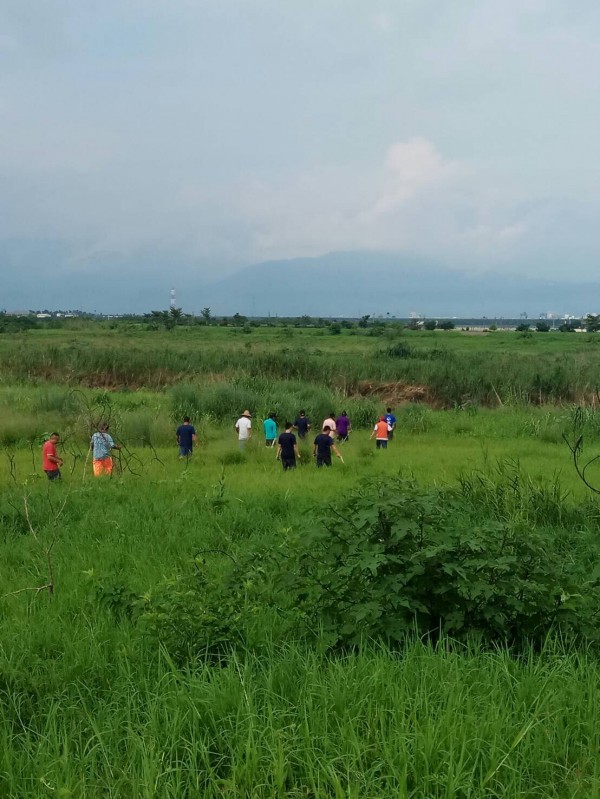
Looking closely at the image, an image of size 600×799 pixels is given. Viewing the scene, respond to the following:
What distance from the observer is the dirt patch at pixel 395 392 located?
94.6 feet

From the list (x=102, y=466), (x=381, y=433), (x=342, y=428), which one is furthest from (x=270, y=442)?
(x=102, y=466)

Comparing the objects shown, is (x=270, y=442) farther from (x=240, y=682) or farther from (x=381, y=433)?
(x=240, y=682)

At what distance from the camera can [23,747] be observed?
3486 mm

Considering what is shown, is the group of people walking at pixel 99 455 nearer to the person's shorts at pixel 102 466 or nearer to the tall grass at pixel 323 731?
the person's shorts at pixel 102 466

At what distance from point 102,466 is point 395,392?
19.2m

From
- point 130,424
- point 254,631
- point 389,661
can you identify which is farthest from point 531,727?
point 130,424

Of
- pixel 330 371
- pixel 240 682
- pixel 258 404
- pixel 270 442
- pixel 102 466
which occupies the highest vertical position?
pixel 330 371

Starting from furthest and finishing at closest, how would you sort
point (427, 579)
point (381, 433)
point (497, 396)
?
point (497, 396)
point (381, 433)
point (427, 579)

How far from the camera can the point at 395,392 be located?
29.5 meters

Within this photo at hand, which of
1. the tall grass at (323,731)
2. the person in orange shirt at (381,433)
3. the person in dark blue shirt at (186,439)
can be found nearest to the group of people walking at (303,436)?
the person in orange shirt at (381,433)

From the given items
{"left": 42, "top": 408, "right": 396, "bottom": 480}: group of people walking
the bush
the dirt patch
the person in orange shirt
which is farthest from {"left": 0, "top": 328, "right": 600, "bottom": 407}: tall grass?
the bush

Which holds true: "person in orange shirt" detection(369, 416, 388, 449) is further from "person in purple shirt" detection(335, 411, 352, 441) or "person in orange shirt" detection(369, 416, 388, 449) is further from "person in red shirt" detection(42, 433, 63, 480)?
"person in red shirt" detection(42, 433, 63, 480)

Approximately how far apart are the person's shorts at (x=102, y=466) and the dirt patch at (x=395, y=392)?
17.3 metres

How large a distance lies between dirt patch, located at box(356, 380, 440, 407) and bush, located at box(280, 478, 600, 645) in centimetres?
2351
